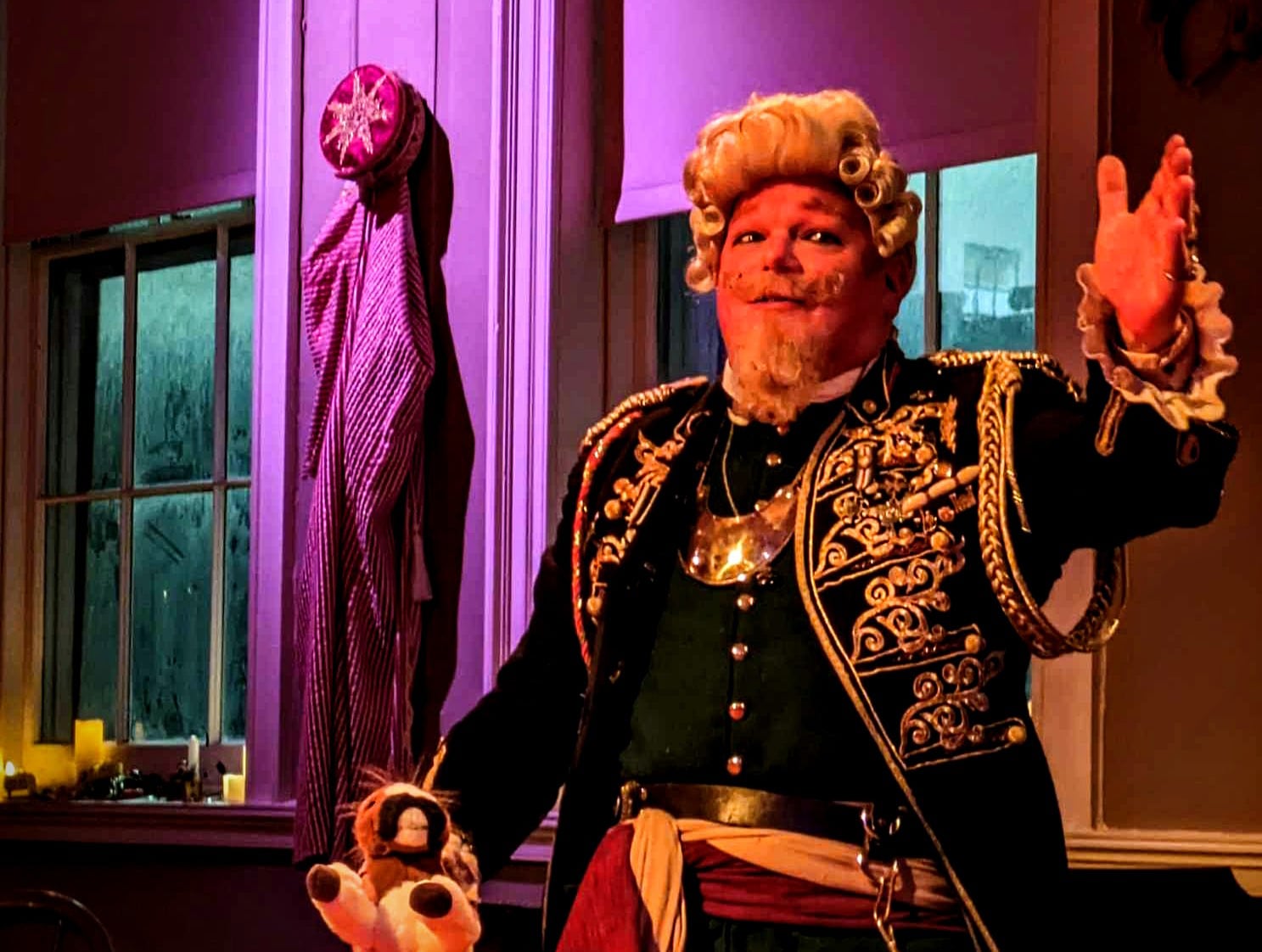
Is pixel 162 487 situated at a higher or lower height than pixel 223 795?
higher

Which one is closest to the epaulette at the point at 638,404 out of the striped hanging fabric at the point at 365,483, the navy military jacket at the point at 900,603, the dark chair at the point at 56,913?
the navy military jacket at the point at 900,603

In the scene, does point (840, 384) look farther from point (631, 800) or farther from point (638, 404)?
point (631, 800)

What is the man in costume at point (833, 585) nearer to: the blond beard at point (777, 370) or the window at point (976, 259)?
the blond beard at point (777, 370)

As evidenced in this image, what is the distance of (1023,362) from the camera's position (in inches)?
66.2

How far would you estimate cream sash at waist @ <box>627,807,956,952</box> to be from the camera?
1539 mm

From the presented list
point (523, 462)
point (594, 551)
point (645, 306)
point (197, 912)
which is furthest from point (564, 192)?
point (197, 912)

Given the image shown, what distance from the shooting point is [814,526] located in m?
1.66

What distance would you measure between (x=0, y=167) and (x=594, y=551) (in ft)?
9.54

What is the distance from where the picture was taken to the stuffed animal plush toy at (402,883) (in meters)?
1.56

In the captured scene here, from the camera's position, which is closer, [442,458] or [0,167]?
[442,458]

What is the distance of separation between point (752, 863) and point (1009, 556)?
1.11ft

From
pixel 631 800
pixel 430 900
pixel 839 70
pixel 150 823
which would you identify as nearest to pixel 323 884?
pixel 430 900

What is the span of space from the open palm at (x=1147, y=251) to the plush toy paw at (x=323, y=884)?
0.77m

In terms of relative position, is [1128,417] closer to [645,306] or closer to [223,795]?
[645,306]
